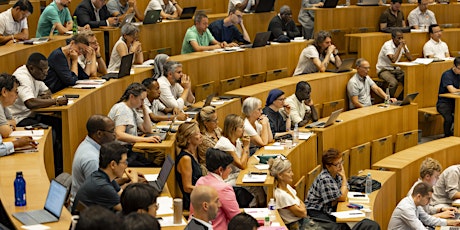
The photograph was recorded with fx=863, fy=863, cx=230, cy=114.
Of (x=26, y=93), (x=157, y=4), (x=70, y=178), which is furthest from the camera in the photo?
(x=157, y=4)

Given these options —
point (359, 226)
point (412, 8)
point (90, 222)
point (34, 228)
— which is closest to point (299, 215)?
point (359, 226)

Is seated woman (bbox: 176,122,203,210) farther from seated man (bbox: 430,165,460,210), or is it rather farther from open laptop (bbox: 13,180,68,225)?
seated man (bbox: 430,165,460,210)

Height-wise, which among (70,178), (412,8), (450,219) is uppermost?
(412,8)

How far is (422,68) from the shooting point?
11930 millimetres

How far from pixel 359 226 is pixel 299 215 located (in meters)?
0.53

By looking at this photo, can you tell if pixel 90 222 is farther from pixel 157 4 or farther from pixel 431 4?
pixel 431 4

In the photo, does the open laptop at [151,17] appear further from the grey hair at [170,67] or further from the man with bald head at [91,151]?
the man with bald head at [91,151]

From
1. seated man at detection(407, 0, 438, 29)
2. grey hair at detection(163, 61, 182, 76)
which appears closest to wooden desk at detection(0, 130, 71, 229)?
grey hair at detection(163, 61, 182, 76)

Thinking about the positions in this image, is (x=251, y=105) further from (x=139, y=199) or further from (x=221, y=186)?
(x=139, y=199)

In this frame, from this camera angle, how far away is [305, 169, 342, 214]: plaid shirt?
23.8 ft

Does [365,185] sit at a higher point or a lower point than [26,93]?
lower

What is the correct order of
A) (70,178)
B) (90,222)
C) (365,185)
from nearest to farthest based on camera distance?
1. (90,222)
2. (70,178)
3. (365,185)

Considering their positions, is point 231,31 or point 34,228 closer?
point 34,228

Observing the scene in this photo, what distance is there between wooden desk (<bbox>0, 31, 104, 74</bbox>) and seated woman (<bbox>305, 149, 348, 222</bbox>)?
3.01 meters
